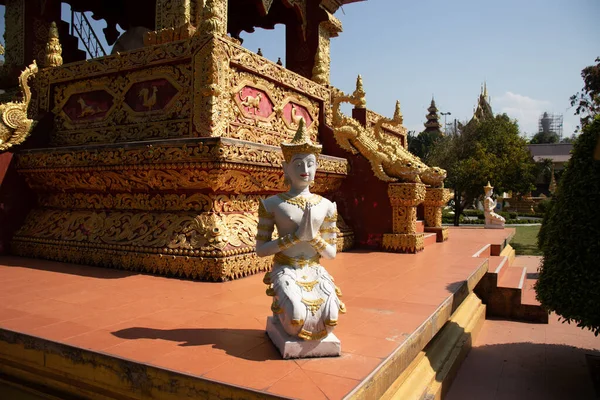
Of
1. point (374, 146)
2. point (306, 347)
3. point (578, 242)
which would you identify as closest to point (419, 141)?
point (374, 146)

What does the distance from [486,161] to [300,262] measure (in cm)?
2112

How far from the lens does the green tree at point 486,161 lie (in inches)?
866

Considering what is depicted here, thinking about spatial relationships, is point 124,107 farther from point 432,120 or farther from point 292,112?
point 432,120

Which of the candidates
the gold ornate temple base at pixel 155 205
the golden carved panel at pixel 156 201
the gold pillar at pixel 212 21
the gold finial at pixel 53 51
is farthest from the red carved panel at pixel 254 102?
the gold finial at pixel 53 51

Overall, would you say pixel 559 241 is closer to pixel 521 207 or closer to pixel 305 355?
pixel 305 355

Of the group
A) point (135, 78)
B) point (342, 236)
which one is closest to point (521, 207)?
point (342, 236)

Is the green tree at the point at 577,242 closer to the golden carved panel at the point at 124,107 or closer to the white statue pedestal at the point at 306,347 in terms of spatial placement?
the white statue pedestal at the point at 306,347

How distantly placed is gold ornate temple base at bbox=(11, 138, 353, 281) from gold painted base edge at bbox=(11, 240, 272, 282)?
12mm

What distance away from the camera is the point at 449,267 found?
6141 mm

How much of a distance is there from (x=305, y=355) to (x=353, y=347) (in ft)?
1.20

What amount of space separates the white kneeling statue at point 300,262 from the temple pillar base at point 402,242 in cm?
461

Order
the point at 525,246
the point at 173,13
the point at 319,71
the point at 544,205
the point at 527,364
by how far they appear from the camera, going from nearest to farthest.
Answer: the point at 527,364, the point at 173,13, the point at 544,205, the point at 319,71, the point at 525,246

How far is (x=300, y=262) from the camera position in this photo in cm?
299

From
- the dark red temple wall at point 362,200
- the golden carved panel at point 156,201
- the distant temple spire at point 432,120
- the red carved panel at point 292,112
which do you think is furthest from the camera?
the distant temple spire at point 432,120
